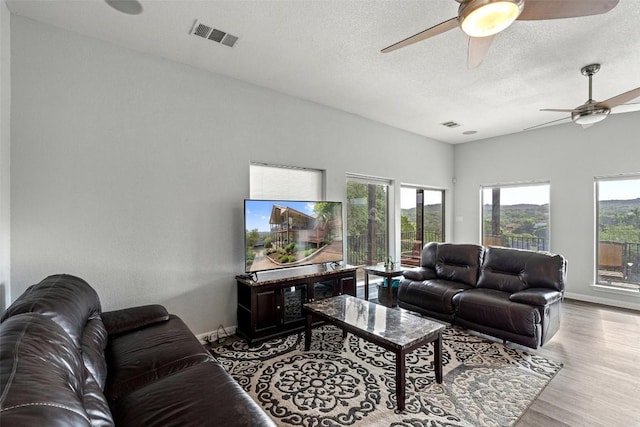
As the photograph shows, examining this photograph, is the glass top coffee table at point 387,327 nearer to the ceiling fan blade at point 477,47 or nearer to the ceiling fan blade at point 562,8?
the ceiling fan blade at point 477,47

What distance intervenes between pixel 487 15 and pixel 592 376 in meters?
2.97

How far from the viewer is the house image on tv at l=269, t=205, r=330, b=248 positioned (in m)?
3.43

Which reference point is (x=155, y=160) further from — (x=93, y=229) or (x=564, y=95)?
(x=564, y=95)

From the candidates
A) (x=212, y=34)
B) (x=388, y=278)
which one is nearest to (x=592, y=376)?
(x=388, y=278)

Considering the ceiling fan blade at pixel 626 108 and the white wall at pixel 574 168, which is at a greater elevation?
the ceiling fan blade at pixel 626 108

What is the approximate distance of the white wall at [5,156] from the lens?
204cm

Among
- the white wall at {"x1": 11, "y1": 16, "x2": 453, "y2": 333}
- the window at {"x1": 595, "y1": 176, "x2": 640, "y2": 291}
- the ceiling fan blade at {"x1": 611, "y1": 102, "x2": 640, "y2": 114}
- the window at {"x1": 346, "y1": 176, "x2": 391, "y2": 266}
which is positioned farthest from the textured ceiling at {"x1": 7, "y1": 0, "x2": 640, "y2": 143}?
the window at {"x1": 595, "y1": 176, "x2": 640, "y2": 291}

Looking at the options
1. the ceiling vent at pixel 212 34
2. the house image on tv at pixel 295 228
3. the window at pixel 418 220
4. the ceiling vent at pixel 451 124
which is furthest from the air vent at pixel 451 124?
the ceiling vent at pixel 212 34

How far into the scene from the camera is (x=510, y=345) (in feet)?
10.2

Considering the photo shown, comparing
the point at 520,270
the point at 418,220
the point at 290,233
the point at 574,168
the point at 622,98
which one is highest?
the point at 622,98

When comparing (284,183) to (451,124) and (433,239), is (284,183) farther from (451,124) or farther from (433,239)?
(433,239)

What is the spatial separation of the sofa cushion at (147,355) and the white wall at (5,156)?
0.86 metres

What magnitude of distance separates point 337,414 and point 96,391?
1.45 m

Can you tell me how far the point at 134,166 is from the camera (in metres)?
2.78
